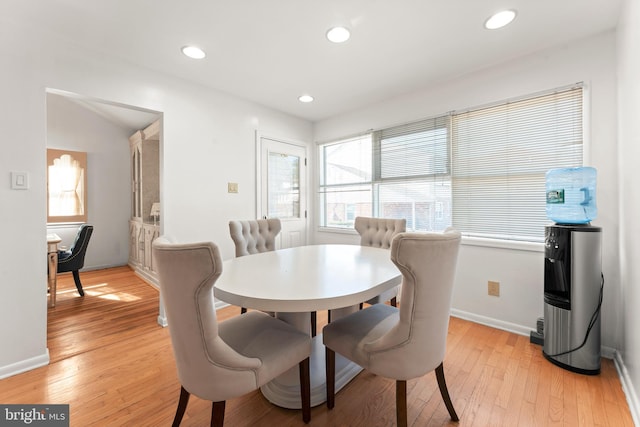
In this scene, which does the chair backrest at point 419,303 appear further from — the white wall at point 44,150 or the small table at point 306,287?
the white wall at point 44,150

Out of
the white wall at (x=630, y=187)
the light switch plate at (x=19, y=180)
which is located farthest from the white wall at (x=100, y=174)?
the white wall at (x=630, y=187)

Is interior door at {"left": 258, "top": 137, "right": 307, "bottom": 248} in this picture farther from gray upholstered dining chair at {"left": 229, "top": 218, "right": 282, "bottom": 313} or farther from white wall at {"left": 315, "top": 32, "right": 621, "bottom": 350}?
Result: white wall at {"left": 315, "top": 32, "right": 621, "bottom": 350}

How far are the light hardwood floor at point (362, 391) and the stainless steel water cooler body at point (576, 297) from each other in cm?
11

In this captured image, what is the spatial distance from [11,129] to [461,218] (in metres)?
3.65

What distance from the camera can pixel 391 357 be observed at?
1148 millimetres

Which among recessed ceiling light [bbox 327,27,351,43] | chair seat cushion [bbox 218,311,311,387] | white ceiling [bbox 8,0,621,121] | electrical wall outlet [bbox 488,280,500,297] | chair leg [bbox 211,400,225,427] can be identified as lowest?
chair leg [bbox 211,400,225,427]

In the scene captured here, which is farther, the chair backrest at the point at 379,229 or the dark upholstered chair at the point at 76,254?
the dark upholstered chair at the point at 76,254

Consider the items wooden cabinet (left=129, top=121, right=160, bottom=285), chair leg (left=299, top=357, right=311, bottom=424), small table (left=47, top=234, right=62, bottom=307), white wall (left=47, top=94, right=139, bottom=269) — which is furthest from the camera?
white wall (left=47, top=94, right=139, bottom=269)

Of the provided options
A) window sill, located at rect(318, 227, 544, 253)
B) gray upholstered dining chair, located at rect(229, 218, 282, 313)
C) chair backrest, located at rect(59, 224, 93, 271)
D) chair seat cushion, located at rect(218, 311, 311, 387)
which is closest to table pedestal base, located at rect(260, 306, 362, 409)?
chair seat cushion, located at rect(218, 311, 311, 387)

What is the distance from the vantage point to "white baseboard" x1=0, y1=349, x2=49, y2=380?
1.77 meters

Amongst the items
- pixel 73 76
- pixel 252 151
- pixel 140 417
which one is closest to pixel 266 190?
pixel 252 151

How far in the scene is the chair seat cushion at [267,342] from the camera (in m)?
1.15

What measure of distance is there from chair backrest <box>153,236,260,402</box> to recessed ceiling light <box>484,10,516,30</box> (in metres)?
2.26

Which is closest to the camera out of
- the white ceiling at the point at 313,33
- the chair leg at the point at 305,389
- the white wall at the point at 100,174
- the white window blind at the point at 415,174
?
the chair leg at the point at 305,389
